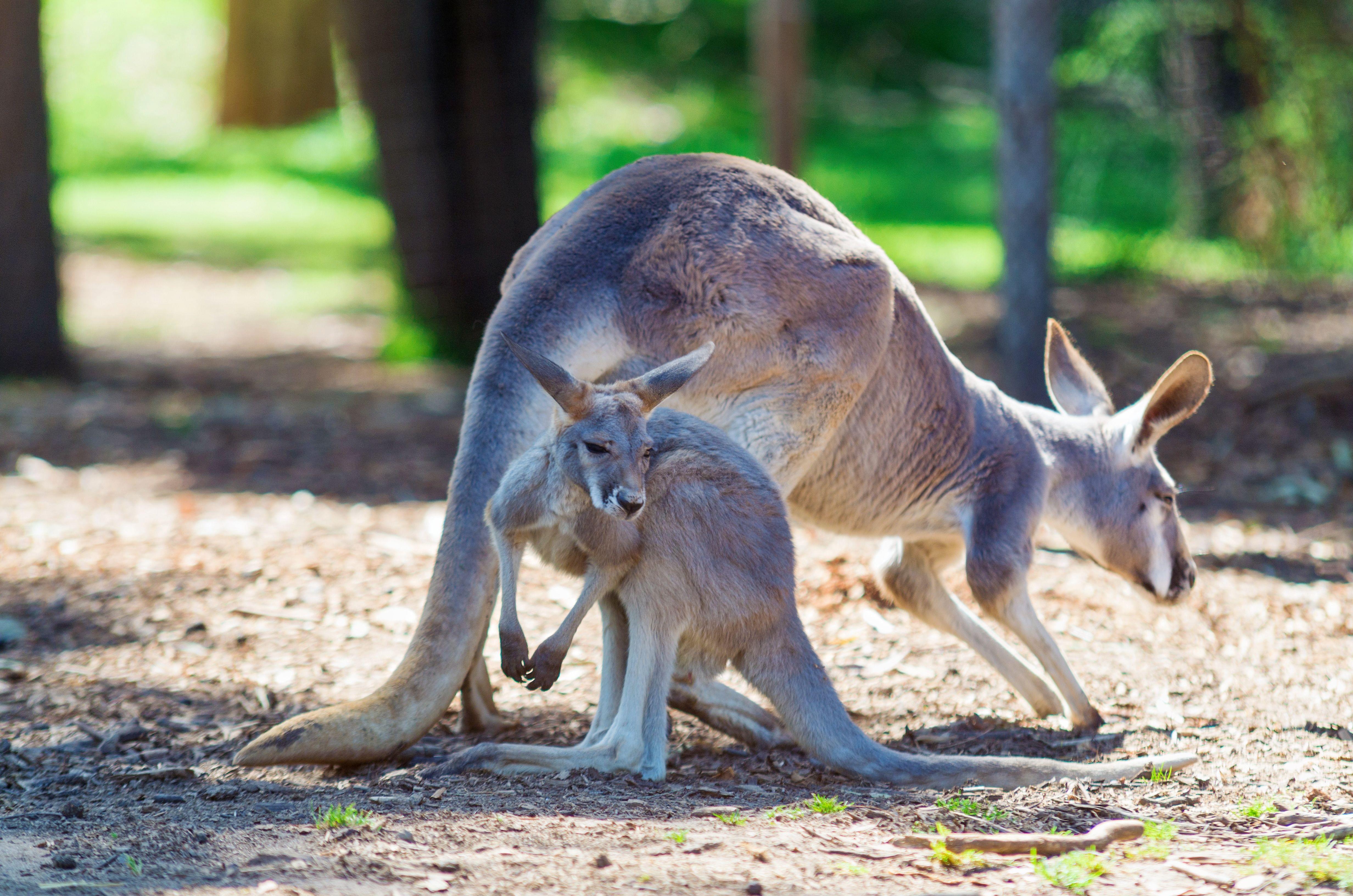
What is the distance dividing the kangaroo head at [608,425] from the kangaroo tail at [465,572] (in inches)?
9.5

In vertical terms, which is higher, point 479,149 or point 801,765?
point 479,149

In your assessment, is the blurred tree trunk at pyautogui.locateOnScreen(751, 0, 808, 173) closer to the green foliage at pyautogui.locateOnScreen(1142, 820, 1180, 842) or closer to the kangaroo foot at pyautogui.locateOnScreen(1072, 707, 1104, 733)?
the kangaroo foot at pyautogui.locateOnScreen(1072, 707, 1104, 733)

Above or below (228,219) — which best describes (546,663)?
below

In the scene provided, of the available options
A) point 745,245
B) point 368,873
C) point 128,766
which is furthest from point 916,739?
point 128,766

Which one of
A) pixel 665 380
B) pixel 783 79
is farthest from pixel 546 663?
pixel 783 79

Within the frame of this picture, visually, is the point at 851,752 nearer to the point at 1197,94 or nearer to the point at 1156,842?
the point at 1156,842

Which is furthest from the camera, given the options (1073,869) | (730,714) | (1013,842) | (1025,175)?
(1025,175)

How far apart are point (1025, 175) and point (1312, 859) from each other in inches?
202

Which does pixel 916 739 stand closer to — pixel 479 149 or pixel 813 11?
pixel 479 149

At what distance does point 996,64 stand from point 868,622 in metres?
3.76

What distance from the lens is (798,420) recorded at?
3643 mm

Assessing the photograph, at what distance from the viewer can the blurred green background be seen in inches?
372

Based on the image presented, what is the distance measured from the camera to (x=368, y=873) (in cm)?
249

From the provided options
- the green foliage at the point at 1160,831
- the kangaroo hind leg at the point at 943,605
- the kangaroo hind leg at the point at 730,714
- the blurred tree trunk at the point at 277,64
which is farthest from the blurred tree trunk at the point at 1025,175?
the blurred tree trunk at the point at 277,64
